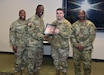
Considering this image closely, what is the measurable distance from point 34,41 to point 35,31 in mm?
211

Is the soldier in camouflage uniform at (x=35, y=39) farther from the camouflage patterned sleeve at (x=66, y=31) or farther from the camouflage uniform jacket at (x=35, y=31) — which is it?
the camouflage patterned sleeve at (x=66, y=31)

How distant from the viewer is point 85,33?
4.59m

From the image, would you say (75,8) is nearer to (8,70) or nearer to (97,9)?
(97,9)

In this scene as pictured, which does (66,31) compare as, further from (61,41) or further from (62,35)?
(61,41)

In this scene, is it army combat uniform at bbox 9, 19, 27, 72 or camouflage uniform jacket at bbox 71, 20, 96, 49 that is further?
army combat uniform at bbox 9, 19, 27, 72

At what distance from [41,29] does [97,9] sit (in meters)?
2.59

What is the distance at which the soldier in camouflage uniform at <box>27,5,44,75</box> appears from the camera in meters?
4.54

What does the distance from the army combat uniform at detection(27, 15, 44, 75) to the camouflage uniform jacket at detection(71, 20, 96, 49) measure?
720 millimetres

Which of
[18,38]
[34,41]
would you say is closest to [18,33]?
[18,38]

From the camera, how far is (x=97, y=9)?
6.54 metres

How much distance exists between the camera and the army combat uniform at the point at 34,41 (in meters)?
4.54

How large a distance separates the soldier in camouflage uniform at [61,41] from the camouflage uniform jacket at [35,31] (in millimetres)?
290

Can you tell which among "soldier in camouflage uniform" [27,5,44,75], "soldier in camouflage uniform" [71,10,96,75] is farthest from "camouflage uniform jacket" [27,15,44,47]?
"soldier in camouflage uniform" [71,10,96,75]

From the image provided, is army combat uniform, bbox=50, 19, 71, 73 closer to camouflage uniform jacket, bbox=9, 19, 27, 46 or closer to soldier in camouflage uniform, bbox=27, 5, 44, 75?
soldier in camouflage uniform, bbox=27, 5, 44, 75
